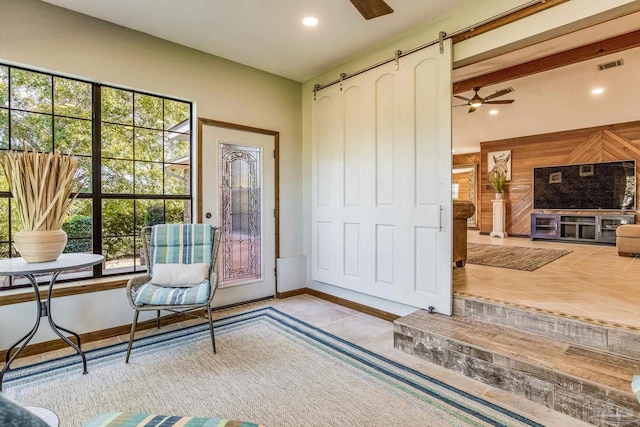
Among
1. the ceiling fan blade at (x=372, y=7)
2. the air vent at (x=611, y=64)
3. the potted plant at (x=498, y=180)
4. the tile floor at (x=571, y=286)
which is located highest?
the air vent at (x=611, y=64)

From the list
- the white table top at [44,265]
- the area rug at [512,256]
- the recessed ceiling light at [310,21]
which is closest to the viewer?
the white table top at [44,265]

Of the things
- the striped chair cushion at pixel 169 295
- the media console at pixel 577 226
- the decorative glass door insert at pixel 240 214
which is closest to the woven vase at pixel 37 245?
the striped chair cushion at pixel 169 295

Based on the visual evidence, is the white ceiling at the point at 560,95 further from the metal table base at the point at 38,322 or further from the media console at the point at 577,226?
the metal table base at the point at 38,322

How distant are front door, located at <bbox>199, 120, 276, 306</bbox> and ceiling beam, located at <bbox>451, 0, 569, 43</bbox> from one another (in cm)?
228

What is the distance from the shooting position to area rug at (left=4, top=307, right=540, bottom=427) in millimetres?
1839

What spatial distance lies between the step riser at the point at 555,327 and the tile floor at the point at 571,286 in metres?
0.20

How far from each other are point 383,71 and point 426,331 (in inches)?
96.9

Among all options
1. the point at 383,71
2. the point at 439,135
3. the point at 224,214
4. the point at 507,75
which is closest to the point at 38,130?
the point at 224,214

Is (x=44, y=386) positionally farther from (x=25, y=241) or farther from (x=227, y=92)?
(x=227, y=92)

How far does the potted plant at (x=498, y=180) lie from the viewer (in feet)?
27.3

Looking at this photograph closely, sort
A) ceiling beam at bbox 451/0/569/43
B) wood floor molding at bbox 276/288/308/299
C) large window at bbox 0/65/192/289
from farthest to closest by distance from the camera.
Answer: wood floor molding at bbox 276/288/308/299 → large window at bbox 0/65/192/289 → ceiling beam at bbox 451/0/569/43

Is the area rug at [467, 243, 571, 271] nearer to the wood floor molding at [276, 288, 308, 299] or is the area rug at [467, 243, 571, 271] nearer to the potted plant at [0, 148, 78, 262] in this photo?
the wood floor molding at [276, 288, 308, 299]

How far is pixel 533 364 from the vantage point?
1.99 metres

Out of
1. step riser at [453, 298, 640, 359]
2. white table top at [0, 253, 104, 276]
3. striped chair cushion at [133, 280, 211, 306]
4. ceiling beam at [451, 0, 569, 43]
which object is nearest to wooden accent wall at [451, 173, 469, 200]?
ceiling beam at [451, 0, 569, 43]
